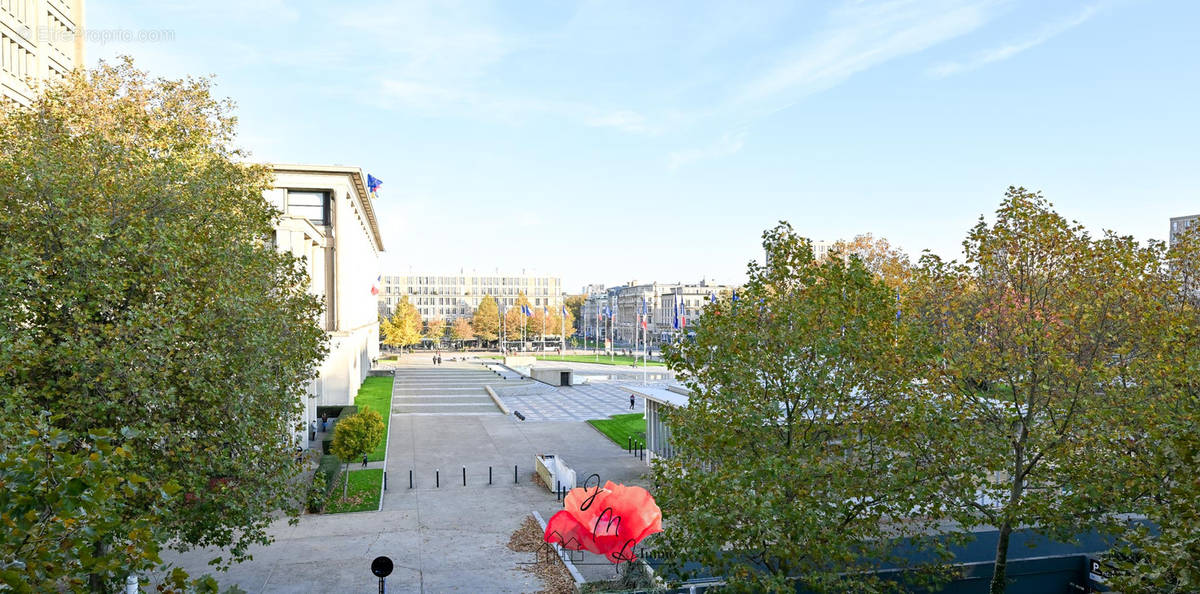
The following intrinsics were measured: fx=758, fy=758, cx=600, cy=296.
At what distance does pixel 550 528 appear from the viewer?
8195 mm

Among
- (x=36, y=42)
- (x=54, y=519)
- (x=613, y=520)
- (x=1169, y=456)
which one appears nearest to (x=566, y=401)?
(x=36, y=42)

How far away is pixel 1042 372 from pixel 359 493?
809 inches

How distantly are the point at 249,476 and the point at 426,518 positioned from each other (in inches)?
421

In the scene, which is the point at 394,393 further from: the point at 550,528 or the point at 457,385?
the point at 550,528

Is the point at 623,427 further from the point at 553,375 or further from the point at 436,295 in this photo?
the point at 436,295

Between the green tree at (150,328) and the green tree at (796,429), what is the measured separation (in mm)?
7248

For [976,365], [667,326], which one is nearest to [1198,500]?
[976,365]

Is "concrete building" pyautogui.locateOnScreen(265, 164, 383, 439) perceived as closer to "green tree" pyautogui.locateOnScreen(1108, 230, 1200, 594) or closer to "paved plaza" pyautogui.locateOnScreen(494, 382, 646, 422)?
"paved plaza" pyautogui.locateOnScreen(494, 382, 646, 422)

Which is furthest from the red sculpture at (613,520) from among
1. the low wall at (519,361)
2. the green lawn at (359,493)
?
the low wall at (519,361)

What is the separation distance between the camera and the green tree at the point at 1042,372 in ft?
41.6

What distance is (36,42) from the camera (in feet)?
141

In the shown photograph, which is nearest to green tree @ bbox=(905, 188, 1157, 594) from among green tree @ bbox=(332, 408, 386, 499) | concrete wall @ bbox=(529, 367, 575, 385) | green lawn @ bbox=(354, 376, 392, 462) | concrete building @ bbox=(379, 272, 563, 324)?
green tree @ bbox=(332, 408, 386, 499)

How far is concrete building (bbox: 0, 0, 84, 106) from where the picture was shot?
39519 mm

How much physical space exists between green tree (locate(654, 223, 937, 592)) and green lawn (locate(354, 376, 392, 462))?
22740mm
